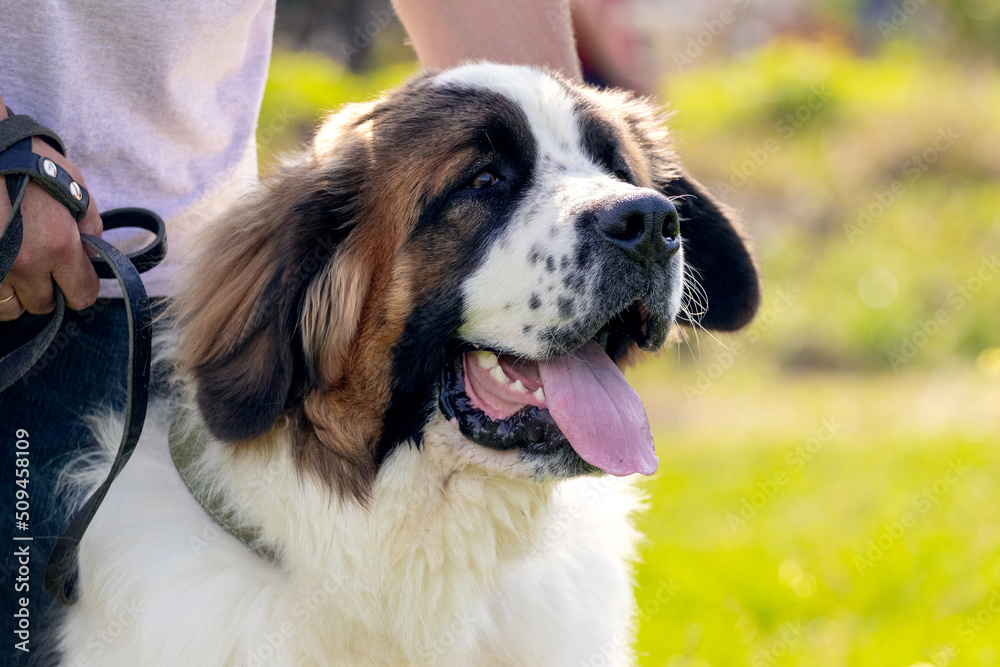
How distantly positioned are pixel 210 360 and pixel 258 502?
356 millimetres

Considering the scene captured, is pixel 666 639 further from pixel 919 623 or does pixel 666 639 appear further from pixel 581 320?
pixel 581 320

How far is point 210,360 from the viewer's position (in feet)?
7.81

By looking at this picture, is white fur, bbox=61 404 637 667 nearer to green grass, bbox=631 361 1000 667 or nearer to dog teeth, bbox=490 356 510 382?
dog teeth, bbox=490 356 510 382

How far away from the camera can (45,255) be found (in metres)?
2.14

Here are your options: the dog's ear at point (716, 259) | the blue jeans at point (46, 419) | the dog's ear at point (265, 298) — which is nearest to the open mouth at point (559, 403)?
the dog's ear at point (265, 298)

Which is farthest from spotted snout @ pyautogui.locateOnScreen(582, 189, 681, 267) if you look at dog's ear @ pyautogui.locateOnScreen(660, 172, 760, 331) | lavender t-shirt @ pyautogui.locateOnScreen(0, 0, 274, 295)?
lavender t-shirt @ pyautogui.locateOnScreen(0, 0, 274, 295)

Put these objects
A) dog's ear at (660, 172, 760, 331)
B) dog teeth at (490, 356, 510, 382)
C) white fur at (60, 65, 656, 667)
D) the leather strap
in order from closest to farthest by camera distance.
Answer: the leather strap
white fur at (60, 65, 656, 667)
dog teeth at (490, 356, 510, 382)
dog's ear at (660, 172, 760, 331)

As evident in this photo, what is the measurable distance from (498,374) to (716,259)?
92 centimetres

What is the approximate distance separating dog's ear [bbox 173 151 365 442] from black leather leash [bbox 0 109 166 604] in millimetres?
152

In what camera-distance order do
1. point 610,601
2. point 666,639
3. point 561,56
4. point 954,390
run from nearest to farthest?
point 610,601 → point 561,56 → point 666,639 → point 954,390

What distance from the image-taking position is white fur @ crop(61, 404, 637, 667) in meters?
2.30

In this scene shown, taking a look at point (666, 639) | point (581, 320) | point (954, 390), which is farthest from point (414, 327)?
point (954, 390)

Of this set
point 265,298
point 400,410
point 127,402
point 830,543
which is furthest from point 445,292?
point 830,543

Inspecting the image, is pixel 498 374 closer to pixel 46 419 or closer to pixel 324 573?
pixel 324 573
